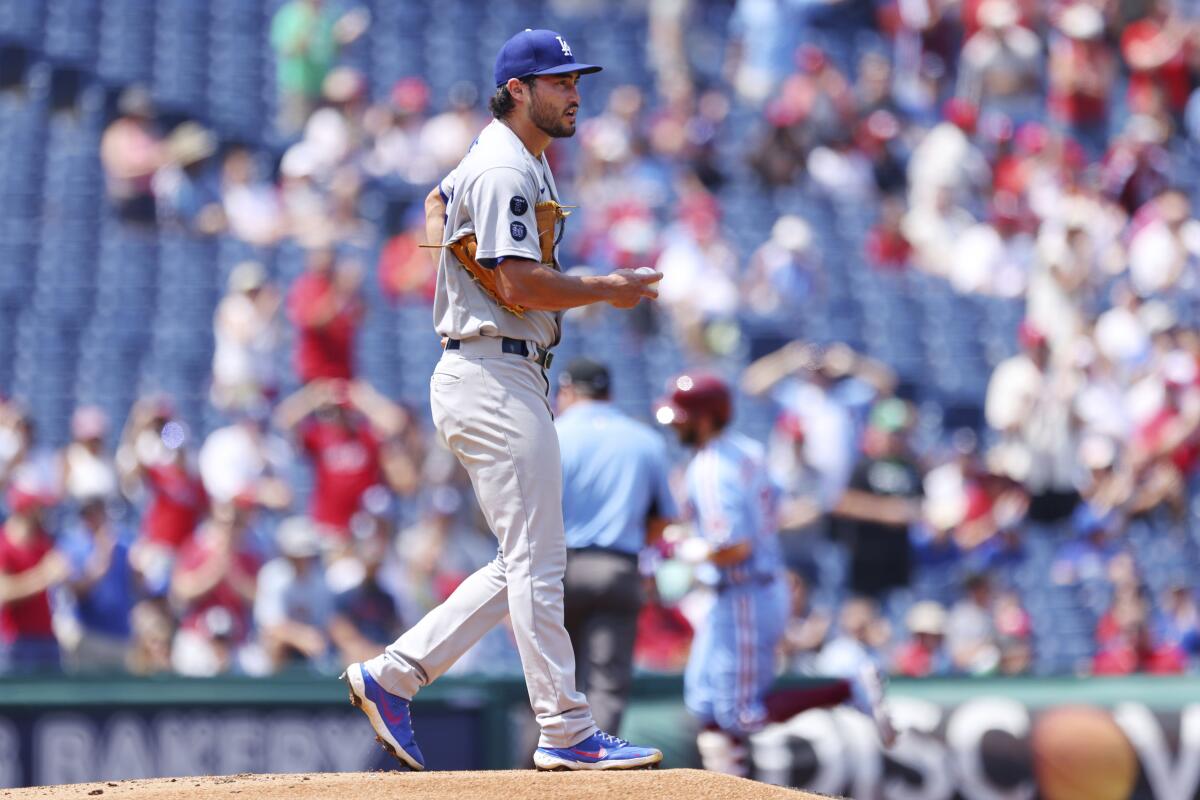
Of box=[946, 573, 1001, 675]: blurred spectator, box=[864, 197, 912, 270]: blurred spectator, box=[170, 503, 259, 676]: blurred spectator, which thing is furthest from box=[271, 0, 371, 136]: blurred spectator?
box=[946, 573, 1001, 675]: blurred spectator

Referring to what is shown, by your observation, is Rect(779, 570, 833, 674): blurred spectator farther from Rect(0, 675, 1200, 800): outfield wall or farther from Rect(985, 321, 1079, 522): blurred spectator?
Rect(985, 321, 1079, 522): blurred spectator

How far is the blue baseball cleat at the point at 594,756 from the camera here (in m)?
5.30

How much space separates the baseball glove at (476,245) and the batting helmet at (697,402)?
2.50 meters

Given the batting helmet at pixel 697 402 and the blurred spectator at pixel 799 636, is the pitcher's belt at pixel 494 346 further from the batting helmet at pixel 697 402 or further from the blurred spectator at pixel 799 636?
the blurred spectator at pixel 799 636

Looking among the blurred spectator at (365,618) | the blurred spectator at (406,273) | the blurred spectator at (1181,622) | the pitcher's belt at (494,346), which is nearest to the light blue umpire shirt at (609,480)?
the pitcher's belt at (494,346)

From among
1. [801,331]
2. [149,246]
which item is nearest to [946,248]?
[801,331]

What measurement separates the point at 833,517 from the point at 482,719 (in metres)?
3.97

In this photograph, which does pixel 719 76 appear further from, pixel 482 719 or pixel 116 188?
pixel 482 719

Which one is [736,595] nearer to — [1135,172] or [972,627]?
[972,627]

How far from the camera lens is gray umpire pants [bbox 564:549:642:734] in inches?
276

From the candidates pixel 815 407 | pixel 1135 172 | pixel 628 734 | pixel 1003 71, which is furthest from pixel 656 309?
pixel 628 734

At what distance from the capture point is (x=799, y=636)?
1046cm

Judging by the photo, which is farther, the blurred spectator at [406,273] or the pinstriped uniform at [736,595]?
the blurred spectator at [406,273]

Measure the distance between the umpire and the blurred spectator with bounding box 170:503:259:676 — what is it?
3555 mm
